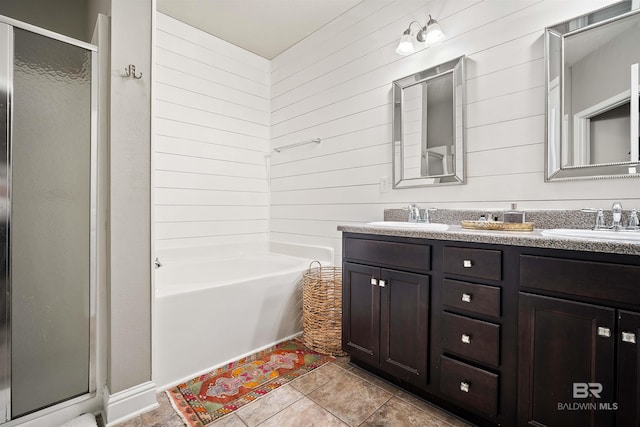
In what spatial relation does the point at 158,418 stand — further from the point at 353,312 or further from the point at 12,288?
the point at 353,312

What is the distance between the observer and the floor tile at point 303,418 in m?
1.44

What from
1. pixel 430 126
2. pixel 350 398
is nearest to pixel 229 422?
pixel 350 398

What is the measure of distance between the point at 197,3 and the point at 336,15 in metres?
1.14

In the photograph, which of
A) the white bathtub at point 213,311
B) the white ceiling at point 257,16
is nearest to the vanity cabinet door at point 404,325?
the white bathtub at point 213,311

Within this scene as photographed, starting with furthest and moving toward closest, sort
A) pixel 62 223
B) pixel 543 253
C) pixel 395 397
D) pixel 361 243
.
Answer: pixel 361 243 → pixel 395 397 → pixel 62 223 → pixel 543 253

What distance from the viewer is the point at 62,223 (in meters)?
1.48

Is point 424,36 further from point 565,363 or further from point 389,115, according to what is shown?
point 565,363

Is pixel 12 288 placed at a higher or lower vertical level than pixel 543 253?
lower

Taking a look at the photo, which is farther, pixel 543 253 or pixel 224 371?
pixel 224 371

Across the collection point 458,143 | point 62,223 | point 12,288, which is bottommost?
point 12,288

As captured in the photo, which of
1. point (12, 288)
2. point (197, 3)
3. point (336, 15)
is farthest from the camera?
point (336, 15)

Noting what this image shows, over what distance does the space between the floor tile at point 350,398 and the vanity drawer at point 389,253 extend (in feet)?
2.31

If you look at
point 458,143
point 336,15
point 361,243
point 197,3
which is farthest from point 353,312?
point 197,3

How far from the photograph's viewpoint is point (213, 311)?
75.2 inches
